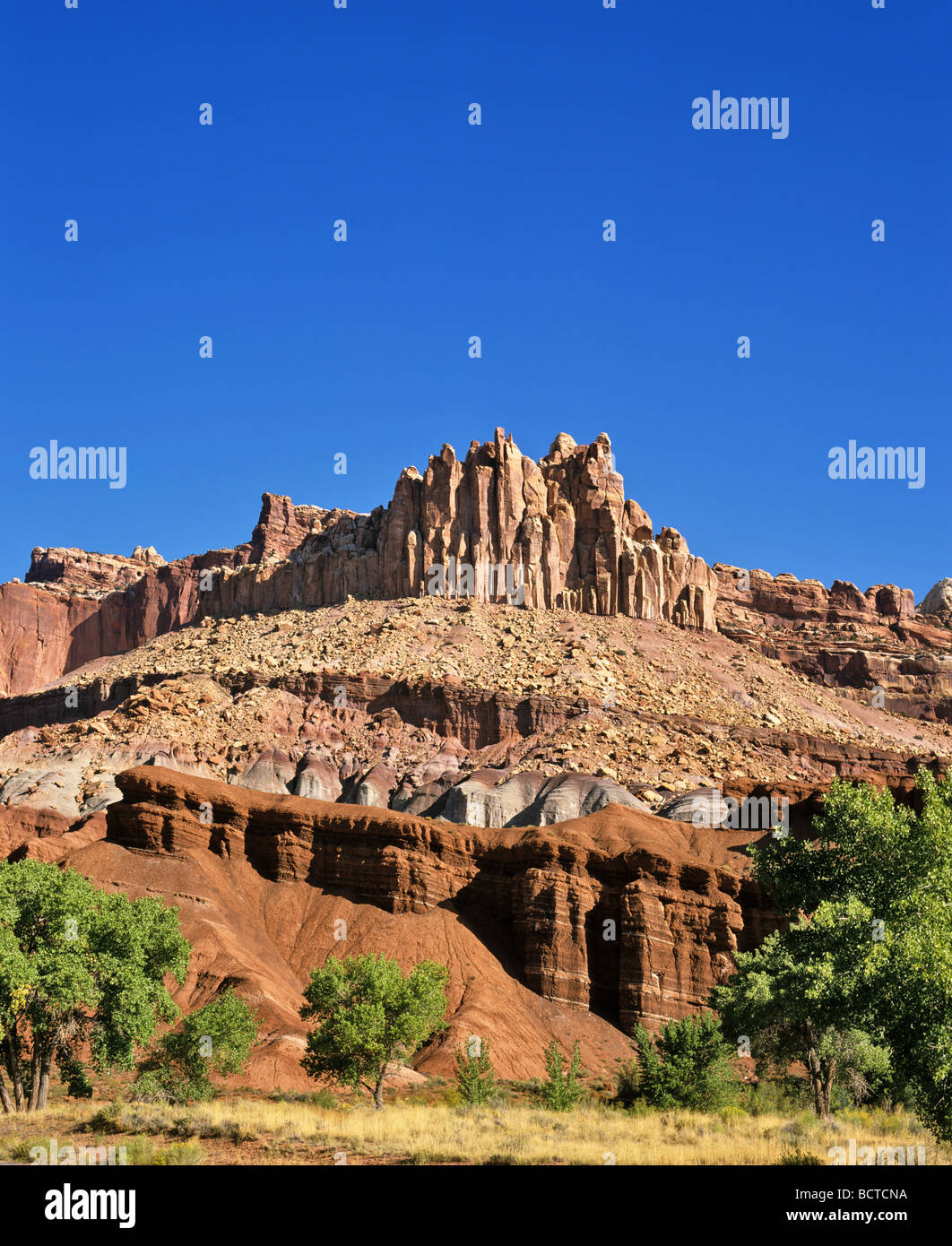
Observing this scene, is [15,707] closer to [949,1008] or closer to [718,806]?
[718,806]

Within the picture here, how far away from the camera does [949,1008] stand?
23.6 meters

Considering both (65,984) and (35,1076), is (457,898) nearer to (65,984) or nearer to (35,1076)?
(35,1076)

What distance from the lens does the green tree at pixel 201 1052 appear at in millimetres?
36406

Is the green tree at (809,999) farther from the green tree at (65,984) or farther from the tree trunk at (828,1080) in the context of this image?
the green tree at (65,984)

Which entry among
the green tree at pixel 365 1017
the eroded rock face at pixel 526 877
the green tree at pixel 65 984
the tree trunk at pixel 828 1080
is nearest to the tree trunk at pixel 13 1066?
the green tree at pixel 65 984

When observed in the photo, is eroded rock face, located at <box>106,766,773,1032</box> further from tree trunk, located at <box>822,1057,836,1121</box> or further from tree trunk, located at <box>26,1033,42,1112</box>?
tree trunk, located at <box>26,1033,42,1112</box>

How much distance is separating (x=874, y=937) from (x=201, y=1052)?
72.3 ft

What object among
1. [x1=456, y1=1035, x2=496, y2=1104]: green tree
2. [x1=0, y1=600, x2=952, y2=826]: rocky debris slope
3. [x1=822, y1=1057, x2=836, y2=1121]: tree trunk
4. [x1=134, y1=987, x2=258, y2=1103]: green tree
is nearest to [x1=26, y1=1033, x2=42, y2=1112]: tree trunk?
[x1=134, y1=987, x2=258, y2=1103]: green tree

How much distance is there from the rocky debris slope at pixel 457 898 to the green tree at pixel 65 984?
26589 millimetres

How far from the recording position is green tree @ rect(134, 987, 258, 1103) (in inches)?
1433

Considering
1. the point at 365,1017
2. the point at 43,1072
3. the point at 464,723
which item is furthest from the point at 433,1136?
the point at 464,723

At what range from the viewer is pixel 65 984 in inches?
1147
